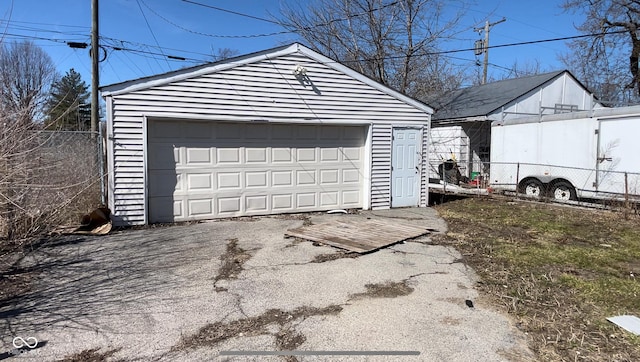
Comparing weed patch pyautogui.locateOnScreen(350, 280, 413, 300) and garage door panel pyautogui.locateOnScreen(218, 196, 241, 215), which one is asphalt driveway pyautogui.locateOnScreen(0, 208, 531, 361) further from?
garage door panel pyautogui.locateOnScreen(218, 196, 241, 215)

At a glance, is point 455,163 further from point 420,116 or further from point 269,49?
point 269,49

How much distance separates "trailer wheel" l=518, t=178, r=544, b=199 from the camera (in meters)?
12.6

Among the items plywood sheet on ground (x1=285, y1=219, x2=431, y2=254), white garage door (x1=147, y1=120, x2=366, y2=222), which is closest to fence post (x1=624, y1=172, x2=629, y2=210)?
plywood sheet on ground (x1=285, y1=219, x2=431, y2=254)

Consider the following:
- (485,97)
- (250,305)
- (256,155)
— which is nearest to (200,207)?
(256,155)

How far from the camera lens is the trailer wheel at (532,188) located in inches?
496

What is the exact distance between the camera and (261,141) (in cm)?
937

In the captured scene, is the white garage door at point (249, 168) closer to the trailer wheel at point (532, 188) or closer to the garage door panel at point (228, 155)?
the garage door panel at point (228, 155)

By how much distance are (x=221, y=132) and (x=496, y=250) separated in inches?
224

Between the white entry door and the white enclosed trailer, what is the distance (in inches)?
147

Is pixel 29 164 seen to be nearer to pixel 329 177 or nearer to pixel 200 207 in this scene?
pixel 200 207

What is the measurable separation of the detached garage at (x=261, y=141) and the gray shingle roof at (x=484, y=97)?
767 centimetres

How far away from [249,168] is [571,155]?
8818 millimetres

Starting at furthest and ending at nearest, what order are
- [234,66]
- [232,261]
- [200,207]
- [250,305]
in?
[200,207] < [234,66] < [232,261] < [250,305]

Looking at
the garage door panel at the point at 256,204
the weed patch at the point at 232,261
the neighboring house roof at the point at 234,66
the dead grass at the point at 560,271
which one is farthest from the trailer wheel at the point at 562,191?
the weed patch at the point at 232,261
